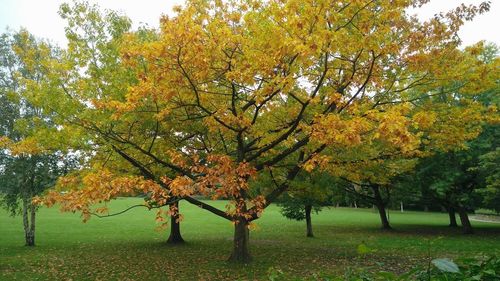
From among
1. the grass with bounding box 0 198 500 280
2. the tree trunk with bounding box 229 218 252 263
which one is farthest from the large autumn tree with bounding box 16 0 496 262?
the grass with bounding box 0 198 500 280

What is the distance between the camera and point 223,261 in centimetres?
1388

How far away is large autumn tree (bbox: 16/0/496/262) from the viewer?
25.7 feet

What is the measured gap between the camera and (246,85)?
9461mm

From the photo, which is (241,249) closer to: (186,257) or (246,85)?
(186,257)

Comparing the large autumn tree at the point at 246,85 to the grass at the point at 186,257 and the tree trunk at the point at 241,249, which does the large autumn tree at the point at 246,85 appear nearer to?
the tree trunk at the point at 241,249

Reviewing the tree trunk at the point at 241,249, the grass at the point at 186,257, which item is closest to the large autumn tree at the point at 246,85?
the tree trunk at the point at 241,249

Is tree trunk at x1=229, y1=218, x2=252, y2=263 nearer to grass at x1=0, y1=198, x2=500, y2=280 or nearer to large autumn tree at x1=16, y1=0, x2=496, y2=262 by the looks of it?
grass at x1=0, y1=198, x2=500, y2=280

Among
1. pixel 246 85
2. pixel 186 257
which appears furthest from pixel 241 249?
pixel 246 85

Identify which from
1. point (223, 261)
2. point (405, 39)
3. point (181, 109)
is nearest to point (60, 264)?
point (223, 261)

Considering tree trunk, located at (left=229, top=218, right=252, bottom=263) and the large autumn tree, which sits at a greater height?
the large autumn tree

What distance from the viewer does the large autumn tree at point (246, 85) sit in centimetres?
782

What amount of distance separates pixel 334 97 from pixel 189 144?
5960mm

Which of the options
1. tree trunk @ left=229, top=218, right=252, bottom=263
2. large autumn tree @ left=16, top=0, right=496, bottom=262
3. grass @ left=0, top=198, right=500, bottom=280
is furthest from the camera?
tree trunk @ left=229, top=218, right=252, bottom=263

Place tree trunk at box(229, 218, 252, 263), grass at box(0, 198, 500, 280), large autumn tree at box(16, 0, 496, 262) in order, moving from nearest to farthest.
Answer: large autumn tree at box(16, 0, 496, 262) → grass at box(0, 198, 500, 280) → tree trunk at box(229, 218, 252, 263)
